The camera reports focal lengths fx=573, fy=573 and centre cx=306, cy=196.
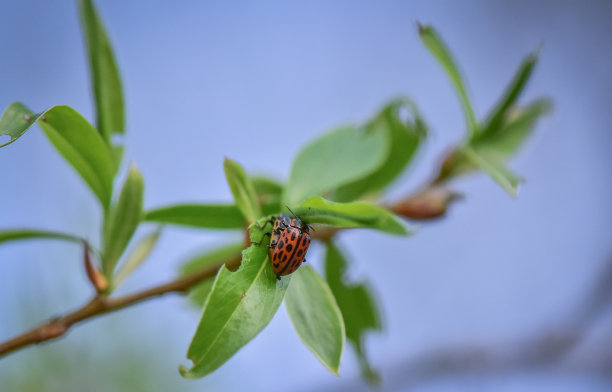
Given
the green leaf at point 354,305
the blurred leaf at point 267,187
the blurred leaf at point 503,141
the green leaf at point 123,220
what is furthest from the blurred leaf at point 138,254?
→ the blurred leaf at point 503,141

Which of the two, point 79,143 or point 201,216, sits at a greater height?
point 79,143

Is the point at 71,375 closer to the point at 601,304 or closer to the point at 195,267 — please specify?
the point at 195,267

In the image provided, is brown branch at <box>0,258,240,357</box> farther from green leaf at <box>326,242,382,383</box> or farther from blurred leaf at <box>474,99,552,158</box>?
blurred leaf at <box>474,99,552,158</box>

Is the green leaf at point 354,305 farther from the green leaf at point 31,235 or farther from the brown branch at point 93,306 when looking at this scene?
the green leaf at point 31,235

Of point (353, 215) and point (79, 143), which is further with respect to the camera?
point (79, 143)

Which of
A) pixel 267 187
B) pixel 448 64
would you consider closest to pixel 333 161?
pixel 267 187

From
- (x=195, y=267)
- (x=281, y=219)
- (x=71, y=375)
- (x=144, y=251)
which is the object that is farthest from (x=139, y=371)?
(x=281, y=219)

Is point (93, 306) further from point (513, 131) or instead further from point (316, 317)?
point (513, 131)
